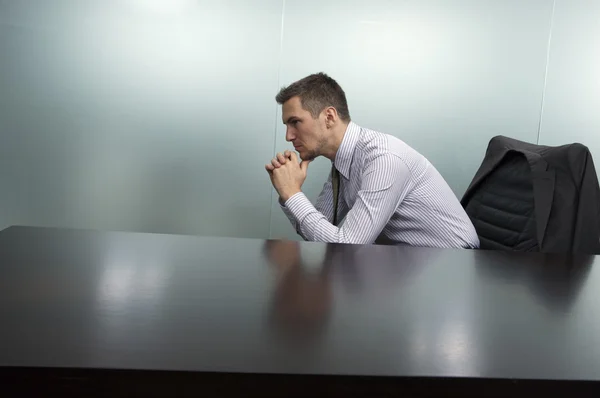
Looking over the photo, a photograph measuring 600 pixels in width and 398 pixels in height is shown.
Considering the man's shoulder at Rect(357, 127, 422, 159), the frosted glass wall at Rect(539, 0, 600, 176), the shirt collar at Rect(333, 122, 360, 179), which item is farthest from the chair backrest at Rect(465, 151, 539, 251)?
the frosted glass wall at Rect(539, 0, 600, 176)

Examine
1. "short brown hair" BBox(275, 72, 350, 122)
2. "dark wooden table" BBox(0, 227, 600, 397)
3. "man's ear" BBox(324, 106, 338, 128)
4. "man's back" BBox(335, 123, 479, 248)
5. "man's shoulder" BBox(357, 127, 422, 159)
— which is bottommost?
"man's back" BBox(335, 123, 479, 248)

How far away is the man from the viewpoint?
1.87 metres

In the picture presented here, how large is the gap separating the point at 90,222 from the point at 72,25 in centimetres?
93

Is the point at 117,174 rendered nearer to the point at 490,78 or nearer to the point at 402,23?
the point at 402,23

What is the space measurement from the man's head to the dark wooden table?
138cm

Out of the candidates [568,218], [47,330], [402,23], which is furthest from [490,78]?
[47,330]

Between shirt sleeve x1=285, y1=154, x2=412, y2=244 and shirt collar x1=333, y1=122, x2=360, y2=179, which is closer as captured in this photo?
shirt sleeve x1=285, y1=154, x2=412, y2=244

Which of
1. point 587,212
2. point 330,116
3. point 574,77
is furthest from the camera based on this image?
point 574,77

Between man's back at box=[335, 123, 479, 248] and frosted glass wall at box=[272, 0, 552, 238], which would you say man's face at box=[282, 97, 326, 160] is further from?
frosted glass wall at box=[272, 0, 552, 238]

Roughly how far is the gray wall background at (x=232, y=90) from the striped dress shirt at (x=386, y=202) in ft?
2.44

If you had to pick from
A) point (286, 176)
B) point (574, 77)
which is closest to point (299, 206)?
point (286, 176)

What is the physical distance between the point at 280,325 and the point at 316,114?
70.3 inches

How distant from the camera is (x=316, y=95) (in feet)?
7.63

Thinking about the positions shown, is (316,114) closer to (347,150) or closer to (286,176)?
(347,150)
